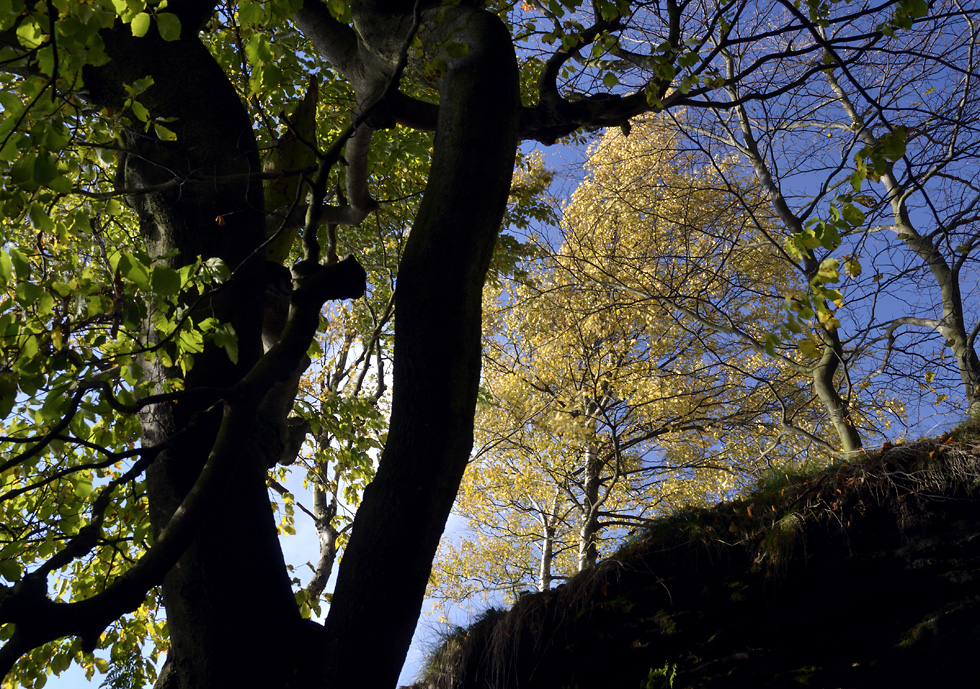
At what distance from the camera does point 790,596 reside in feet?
13.8

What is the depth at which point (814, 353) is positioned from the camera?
3.45 meters

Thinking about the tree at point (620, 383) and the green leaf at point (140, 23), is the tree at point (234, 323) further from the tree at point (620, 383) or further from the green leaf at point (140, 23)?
the tree at point (620, 383)

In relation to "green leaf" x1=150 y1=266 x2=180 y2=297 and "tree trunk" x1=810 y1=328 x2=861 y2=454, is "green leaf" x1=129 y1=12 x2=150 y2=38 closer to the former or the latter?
"green leaf" x1=150 y1=266 x2=180 y2=297

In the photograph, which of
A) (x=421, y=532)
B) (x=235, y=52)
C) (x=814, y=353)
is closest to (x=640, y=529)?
(x=814, y=353)

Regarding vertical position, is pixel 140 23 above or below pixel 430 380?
above

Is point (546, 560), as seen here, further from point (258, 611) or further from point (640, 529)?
point (258, 611)

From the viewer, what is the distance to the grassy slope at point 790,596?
3.87 meters

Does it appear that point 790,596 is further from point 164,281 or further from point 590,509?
point 590,509

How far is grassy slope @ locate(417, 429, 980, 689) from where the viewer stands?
12.7 feet

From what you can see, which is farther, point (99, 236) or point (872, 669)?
point (99, 236)

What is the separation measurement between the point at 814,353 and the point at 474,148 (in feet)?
7.01

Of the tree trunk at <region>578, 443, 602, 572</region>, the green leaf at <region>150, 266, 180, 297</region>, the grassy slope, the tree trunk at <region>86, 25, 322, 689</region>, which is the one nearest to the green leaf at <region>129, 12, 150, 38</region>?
the tree trunk at <region>86, 25, 322, 689</region>

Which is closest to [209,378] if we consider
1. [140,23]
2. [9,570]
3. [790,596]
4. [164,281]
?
[164,281]

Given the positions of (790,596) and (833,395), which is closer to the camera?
(790,596)
